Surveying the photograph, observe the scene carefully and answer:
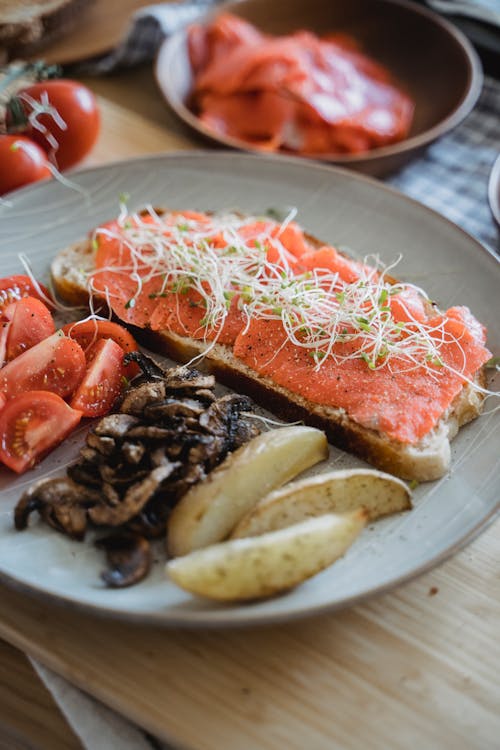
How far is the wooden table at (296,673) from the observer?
2336 mm

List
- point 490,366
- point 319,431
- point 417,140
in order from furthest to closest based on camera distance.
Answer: point 417,140
point 490,366
point 319,431

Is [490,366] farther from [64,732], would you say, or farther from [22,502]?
[64,732]

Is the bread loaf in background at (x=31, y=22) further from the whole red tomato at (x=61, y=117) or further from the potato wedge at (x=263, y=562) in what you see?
the potato wedge at (x=263, y=562)

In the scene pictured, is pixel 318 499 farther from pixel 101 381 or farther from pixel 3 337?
pixel 3 337

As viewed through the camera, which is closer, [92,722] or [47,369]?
[92,722]

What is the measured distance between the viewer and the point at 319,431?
2889 millimetres

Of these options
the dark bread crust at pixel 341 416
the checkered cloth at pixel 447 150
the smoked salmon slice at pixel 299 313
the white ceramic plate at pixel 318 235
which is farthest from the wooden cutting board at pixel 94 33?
the dark bread crust at pixel 341 416

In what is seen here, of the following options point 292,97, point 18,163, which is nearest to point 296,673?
point 18,163

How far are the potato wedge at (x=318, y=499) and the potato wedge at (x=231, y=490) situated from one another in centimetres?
6

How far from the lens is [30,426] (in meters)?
2.94

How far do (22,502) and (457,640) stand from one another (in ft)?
5.15

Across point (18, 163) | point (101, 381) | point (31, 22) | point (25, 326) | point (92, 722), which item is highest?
point (31, 22)

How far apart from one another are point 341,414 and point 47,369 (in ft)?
4.01

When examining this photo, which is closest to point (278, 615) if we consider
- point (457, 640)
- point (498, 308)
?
point (457, 640)
